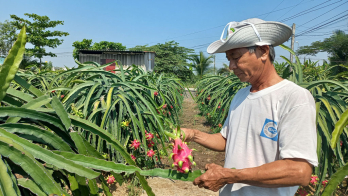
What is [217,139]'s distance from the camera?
56.1 inches

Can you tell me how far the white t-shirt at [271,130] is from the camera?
0.93m

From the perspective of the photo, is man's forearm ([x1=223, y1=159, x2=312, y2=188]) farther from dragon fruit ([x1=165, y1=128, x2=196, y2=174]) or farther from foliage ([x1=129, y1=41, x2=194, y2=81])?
foliage ([x1=129, y1=41, x2=194, y2=81])

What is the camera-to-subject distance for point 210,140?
1402mm

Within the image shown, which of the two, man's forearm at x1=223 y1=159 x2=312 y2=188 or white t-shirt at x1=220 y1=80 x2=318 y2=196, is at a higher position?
white t-shirt at x1=220 y1=80 x2=318 y2=196

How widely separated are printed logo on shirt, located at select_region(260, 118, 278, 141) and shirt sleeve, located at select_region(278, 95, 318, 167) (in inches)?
2.1

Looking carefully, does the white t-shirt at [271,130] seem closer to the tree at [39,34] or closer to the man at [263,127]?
the man at [263,127]

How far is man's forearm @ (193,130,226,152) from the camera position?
138 centimetres

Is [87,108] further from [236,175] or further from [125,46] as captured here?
[125,46]

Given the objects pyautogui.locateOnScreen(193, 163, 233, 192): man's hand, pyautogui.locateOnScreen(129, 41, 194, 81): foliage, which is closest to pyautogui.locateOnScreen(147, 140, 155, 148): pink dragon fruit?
pyautogui.locateOnScreen(193, 163, 233, 192): man's hand

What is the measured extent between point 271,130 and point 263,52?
0.40m

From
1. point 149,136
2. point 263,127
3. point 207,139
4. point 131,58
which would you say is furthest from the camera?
point 131,58

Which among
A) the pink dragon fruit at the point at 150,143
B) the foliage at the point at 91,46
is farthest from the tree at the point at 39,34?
the pink dragon fruit at the point at 150,143

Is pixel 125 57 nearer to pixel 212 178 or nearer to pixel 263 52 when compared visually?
pixel 263 52

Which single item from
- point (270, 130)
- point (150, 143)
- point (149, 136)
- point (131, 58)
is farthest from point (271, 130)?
point (131, 58)
